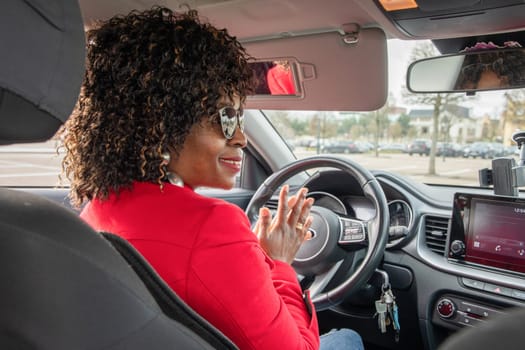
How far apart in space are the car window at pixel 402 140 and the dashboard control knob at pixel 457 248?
42 cm

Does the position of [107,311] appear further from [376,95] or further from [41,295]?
[376,95]

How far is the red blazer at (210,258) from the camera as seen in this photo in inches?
48.3

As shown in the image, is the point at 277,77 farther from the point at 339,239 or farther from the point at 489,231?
the point at 489,231

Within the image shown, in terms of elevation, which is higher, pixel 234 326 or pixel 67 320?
pixel 67 320

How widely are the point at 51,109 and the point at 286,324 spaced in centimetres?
81

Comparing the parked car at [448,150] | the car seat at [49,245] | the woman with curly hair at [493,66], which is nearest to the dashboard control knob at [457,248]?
the woman with curly hair at [493,66]

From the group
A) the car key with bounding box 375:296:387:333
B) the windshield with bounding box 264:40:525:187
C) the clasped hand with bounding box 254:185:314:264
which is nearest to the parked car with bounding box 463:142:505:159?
the windshield with bounding box 264:40:525:187

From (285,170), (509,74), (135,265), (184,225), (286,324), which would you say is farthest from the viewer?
(285,170)

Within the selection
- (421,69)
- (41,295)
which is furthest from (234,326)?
(421,69)

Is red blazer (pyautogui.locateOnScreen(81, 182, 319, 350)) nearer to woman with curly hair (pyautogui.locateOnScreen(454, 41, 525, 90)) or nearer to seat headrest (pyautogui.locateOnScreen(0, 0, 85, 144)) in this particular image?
seat headrest (pyautogui.locateOnScreen(0, 0, 85, 144))

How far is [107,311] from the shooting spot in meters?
0.96

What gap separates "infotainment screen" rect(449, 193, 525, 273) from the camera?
242 cm

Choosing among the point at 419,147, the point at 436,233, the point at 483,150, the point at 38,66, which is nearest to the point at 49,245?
the point at 38,66

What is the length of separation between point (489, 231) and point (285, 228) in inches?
50.9
